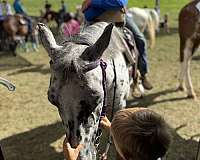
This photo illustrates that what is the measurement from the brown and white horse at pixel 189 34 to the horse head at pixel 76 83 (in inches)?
183

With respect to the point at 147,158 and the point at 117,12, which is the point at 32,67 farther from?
the point at 147,158

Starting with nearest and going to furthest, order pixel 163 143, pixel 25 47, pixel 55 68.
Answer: pixel 163 143 < pixel 55 68 < pixel 25 47

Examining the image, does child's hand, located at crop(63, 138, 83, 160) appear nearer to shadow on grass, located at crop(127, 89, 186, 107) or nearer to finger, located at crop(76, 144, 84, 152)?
finger, located at crop(76, 144, 84, 152)

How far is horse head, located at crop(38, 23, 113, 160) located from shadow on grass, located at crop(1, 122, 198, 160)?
2649mm

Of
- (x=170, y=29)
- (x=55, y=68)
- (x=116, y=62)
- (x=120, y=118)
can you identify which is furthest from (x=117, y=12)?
(x=170, y=29)

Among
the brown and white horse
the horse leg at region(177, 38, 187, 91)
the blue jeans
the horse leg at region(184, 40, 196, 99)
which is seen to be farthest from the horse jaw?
the horse leg at region(177, 38, 187, 91)

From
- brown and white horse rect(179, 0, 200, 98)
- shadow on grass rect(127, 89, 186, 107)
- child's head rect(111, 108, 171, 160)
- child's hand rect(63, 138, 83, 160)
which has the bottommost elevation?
shadow on grass rect(127, 89, 186, 107)

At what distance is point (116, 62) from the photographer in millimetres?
3326

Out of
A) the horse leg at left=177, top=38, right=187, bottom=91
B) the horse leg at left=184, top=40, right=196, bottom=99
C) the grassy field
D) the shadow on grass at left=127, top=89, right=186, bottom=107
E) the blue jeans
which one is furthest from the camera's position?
the horse leg at left=177, top=38, right=187, bottom=91

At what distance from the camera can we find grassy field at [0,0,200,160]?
521cm

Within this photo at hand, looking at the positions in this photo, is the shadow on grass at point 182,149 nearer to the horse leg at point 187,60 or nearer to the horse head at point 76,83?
the horse leg at point 187,60

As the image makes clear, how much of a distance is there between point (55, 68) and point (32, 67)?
732cm

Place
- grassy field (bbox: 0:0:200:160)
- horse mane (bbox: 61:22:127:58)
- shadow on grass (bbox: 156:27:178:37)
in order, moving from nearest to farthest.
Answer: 1. horse mane (bbox: 61:22:127:58)
2. grassy field (bbox: 0:0:200:160)
3. shadow on grass (bbox: 156:27:178:37)

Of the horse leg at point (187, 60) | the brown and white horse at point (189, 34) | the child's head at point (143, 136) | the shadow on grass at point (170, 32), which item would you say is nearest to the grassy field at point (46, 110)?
the horse leg at point (187, 60)
